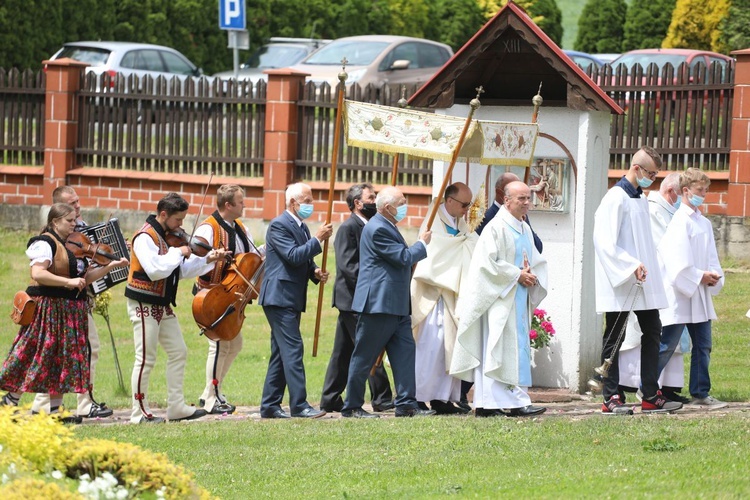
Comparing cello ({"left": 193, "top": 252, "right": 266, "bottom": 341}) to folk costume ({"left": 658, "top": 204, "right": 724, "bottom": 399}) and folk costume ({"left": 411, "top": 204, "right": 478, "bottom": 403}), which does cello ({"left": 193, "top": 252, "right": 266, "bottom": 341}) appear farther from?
folk costume ({"left": 658, "top": 204, "right": 724, "bottom": 399})

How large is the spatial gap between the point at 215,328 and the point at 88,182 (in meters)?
9.47

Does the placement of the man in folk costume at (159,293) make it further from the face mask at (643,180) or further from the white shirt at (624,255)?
the face mask at (643,180)

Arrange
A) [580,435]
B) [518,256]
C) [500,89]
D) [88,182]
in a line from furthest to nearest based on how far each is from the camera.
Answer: [88,182]
[500,89]
[518,256]
[580,435]

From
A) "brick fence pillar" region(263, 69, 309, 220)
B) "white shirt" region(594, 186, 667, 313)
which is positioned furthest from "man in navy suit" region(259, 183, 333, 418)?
"brick fence pillar" region(263, 69, 309, 220)

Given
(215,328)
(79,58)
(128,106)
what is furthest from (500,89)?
(79,58)

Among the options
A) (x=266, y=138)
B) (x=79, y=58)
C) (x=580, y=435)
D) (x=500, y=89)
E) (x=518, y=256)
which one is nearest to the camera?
(x=580, y=435)

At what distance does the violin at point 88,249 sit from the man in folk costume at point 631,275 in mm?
3699

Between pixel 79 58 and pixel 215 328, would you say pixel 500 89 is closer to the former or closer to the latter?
pixel 215 328

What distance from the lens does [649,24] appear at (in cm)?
3466

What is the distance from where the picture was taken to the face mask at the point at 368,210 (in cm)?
1102

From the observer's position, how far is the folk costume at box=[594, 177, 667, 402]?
411 inches

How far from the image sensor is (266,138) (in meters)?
18.7

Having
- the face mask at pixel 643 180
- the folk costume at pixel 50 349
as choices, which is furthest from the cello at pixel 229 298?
the face mask at pixel 643 180

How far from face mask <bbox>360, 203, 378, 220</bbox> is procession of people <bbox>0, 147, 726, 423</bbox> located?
14 millimetres
